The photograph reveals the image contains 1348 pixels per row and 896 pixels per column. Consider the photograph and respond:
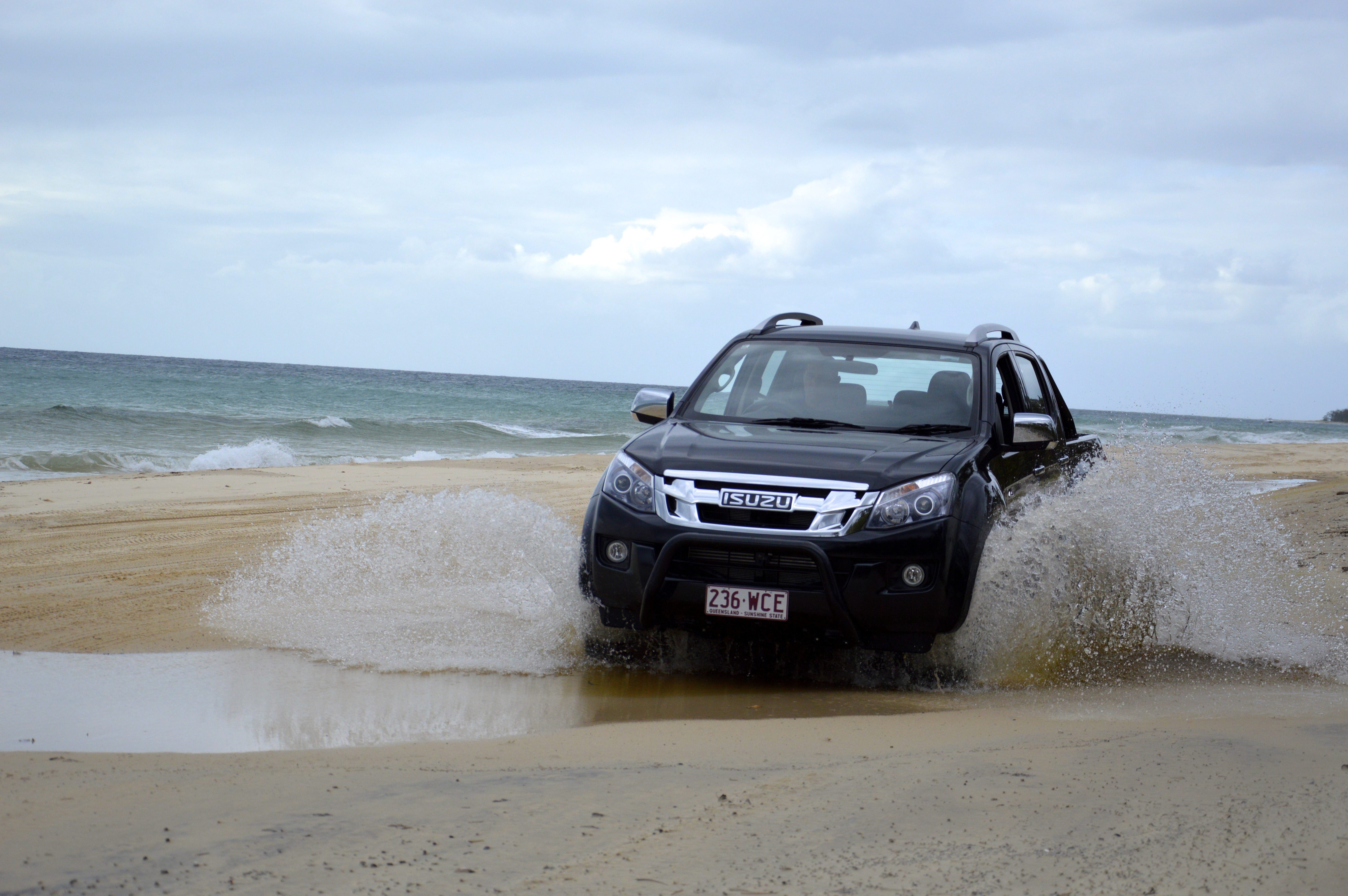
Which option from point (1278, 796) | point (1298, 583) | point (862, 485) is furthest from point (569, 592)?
point (1298, 583)

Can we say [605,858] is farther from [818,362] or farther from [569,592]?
[818,362]

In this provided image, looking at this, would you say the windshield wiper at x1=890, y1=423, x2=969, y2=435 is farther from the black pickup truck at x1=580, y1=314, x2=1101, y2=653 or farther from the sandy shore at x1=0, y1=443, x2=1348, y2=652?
the sandy shore at x1=0, y1=443, x2=1348, y2=652

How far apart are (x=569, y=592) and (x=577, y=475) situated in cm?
1022

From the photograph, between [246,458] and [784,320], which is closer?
[784,320]

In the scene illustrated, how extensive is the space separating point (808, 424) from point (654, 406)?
0.87m

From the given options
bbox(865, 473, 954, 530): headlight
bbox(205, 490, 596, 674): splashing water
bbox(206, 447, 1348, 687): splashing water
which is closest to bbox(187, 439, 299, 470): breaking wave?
bbox(205, 490, 596, 674): splashing water

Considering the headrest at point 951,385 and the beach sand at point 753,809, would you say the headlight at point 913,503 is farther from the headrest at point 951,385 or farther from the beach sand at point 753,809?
the headrest at point 951,385

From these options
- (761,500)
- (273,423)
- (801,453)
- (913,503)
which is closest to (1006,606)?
(913,503)

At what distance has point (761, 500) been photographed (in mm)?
4488

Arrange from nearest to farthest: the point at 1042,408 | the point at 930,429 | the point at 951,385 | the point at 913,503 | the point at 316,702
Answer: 1. the point at 316,702
2. the point at 913,503
3. the point at 930,429
4. the point at 951,385
5. the point at 1042,408

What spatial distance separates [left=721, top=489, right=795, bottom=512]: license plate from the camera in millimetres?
4473

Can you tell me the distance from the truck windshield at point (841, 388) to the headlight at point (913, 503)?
81 centimetres

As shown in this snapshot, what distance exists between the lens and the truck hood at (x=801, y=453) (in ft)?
14.9

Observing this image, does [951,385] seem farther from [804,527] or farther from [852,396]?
[804,527]
